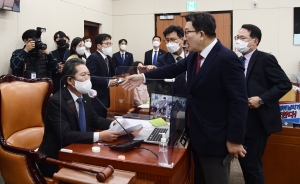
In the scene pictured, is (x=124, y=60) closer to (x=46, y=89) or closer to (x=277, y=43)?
(x=277, y=43)

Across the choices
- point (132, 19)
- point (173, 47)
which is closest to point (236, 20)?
point (132, 19)

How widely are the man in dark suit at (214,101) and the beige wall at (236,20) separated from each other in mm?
5064

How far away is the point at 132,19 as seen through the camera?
6777mm

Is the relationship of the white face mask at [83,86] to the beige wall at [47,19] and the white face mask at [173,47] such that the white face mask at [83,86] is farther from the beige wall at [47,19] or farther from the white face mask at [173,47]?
the beige wall at [47,19]

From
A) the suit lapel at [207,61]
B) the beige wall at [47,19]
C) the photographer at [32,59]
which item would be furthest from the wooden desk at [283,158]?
the beige wall at [47,19]

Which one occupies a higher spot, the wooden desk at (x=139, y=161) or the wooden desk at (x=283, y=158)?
the wooden desk at (x=139, y=161)

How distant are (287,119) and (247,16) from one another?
14.2ft

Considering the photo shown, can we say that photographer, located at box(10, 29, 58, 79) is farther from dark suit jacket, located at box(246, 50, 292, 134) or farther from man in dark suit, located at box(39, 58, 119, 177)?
dark suit jacket, located at box(246, 50, 292, 134)

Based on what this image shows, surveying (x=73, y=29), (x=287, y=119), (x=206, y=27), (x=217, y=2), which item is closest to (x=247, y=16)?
(x=217, y=2)

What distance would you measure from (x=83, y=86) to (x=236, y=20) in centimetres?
522

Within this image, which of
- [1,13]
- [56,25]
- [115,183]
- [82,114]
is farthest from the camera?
[56,25]

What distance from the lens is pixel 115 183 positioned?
1131 mm

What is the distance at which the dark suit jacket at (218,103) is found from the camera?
139 cm

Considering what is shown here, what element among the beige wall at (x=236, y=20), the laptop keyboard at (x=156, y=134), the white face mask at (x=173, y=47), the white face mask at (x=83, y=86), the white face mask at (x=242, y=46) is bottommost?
the laptop keyboard at (x=156, y=134)
